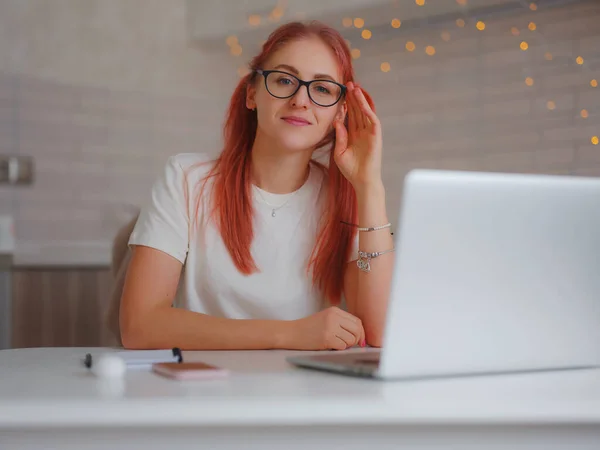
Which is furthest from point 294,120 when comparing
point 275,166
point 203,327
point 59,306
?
point 59,306

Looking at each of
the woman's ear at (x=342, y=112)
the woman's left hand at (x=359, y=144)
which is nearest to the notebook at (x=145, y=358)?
the woman's left hand at (x=359, y=144)

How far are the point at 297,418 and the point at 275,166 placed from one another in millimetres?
1143

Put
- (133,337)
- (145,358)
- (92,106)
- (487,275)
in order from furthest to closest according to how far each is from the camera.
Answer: (92,106) < (133,337) < (145,358) < (487,275)

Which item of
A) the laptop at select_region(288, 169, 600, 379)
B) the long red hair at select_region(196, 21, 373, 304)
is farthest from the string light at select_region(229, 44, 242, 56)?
the laptop at select_region(288, 169, 600, 379)

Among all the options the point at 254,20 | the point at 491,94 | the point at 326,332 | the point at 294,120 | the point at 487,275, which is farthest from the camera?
the point at 254,20

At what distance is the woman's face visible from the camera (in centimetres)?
181

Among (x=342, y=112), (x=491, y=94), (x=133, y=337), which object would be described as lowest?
(x=133, y=337)

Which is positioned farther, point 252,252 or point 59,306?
point 59,306

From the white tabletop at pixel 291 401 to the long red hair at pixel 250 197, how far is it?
82 centimetres

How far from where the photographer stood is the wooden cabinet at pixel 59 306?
3412mm

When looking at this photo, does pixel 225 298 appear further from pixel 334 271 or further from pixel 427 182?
pixel 427 182

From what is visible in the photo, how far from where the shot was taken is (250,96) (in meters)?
1.95

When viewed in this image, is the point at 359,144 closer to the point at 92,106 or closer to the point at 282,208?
the point at 282,208

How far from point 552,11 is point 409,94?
62 centimetres
